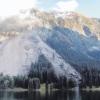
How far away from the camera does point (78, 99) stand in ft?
394

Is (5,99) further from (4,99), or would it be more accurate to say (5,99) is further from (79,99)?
(79,99)

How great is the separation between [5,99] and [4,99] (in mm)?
331

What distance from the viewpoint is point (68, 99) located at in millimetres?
121062

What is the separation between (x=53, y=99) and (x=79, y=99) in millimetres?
8227

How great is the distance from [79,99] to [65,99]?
14.5 ft

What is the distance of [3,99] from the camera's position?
123938 millimetres

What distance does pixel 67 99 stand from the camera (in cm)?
12075

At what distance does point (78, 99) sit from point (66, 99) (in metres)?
3.75

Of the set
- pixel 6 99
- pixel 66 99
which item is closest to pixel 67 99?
pixel 66 99

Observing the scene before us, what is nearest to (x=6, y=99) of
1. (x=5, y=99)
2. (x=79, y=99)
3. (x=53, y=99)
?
(x=5, y=99)

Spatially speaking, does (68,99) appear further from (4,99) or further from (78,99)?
(4,99)

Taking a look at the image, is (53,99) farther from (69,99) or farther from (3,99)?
(3,99)

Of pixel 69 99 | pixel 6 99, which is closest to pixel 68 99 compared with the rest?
pixel 69 99

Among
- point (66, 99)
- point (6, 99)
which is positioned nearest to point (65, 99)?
point (66, 99)
